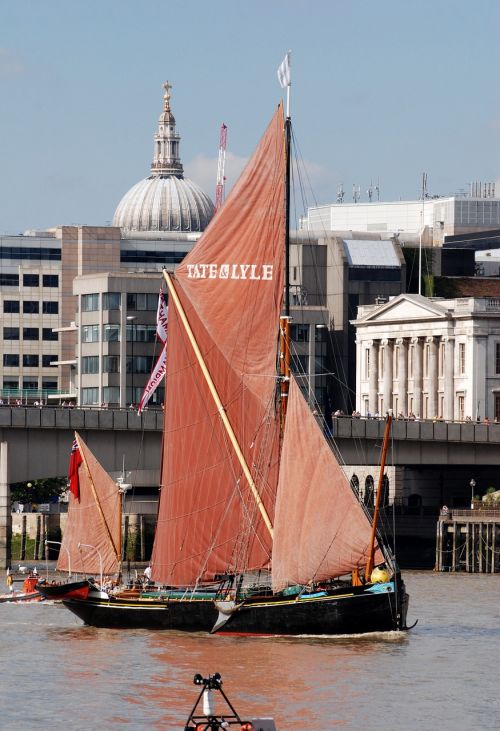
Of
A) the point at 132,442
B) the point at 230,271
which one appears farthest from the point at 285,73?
the point at 132,442

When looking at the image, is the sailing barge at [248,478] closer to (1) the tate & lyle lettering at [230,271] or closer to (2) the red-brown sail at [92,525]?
(1) the tate & lyle lettering at [230,271]

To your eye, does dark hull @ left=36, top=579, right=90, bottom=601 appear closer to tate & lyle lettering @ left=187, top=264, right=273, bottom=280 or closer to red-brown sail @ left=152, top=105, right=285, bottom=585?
red-brown sail @ left=152, top=105, right=285, bottom=585

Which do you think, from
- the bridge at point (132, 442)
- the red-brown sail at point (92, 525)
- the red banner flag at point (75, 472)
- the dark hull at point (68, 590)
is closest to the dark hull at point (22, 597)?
the red-brown sail at point (92, 525)

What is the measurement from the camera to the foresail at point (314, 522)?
312ft

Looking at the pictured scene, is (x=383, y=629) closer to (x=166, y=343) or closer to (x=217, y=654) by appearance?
(x=217, y=654)

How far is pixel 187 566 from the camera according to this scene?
9881 centimetres

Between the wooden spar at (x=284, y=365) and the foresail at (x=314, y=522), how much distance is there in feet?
7.23

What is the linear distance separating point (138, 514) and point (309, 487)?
2437 inches

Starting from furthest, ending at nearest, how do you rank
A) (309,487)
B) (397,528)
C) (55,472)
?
1. (397,528)
2. (55,472)
3. (309,487)

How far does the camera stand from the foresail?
9519cm

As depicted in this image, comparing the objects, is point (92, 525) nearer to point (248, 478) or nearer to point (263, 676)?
point (248, 478)

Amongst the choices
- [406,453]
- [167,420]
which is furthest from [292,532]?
[406,453]

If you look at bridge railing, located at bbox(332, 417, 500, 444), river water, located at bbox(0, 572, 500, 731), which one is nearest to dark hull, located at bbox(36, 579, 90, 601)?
river water, located at bbox(0, 572, 500, 731)

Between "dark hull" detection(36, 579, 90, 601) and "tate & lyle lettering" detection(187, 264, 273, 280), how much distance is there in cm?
1390
